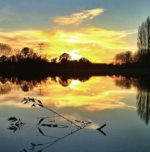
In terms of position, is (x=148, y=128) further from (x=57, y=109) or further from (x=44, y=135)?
(x=57, y=109)

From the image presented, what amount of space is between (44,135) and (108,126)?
191 cm

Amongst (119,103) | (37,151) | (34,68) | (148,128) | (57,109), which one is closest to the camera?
(37,151)

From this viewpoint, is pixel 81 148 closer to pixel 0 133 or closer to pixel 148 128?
pixel 0 133

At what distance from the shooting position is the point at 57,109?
11.8 metres

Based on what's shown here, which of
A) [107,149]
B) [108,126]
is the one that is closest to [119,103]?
[108,126]

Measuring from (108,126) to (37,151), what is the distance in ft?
9.98

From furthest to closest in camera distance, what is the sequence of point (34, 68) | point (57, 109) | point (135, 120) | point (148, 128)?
point (34, 68) → point (57, 109) → point (135, 120) → point (148, 128)

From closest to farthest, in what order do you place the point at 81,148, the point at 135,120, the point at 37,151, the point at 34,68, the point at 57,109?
the point at 37,151 → the point at 81,148 → the point at 135,120 → the point at 57,109 → the point at 34,68

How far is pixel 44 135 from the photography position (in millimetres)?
7336

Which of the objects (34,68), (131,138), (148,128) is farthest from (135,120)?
(34,68)

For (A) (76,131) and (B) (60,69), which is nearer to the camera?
(A) (76,131)

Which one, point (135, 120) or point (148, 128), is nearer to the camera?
point (148, 128)

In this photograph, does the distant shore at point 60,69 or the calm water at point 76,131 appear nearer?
the calm water at point 76,131

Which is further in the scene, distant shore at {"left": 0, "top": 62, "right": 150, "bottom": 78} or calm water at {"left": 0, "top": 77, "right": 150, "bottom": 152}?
distant shore at {"left": 0, "top": 62, "right": 150, "bottom": 78}
